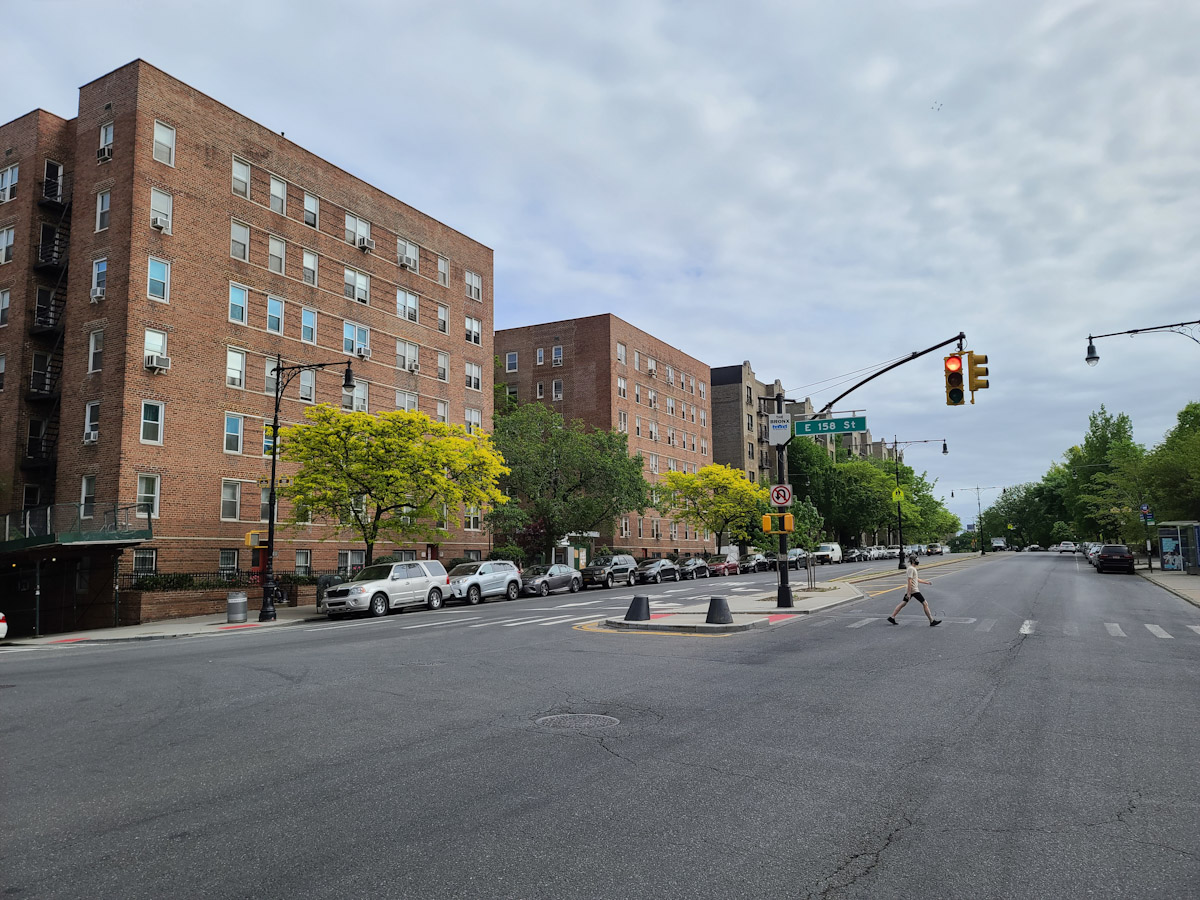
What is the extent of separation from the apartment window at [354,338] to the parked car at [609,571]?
16151 millimetres

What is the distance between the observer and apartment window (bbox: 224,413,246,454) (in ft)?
114

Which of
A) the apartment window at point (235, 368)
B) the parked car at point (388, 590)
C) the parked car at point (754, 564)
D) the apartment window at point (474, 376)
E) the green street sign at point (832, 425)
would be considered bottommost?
the parked car at point (754, 564)

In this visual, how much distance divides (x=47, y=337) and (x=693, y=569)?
118 ft

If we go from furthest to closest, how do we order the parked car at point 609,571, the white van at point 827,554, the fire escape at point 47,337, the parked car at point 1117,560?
the white van at point 827,554, the parked car at point 1117,560, the parked car at point 609,571, the fire escape at point 47,337

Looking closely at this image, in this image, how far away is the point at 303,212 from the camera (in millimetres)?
39625

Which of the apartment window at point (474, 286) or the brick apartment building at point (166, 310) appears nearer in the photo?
the brick apartment building at point (166, 310)

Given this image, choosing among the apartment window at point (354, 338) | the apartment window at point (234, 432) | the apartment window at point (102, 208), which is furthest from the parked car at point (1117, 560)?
the apartment window at point (102, 208)

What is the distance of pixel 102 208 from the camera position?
33.0 metres

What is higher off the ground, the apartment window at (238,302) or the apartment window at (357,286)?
the apartment window at (357,286)

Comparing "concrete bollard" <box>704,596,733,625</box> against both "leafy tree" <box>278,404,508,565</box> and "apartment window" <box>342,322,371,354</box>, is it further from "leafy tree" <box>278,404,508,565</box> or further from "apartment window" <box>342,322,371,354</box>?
"apartment window" <box>342,322,371,354</box>

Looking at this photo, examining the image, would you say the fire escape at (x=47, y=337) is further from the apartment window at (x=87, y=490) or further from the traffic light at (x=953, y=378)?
the traffic light at (x=953, y=378)

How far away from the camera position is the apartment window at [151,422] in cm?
3142

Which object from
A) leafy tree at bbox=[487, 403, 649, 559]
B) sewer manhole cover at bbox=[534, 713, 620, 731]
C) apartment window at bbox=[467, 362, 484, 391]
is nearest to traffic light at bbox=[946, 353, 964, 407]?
sewer manhole cover at bbox=[534, 713, 620, 731]

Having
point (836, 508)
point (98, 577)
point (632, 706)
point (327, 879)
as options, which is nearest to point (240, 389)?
point (98, 577)
